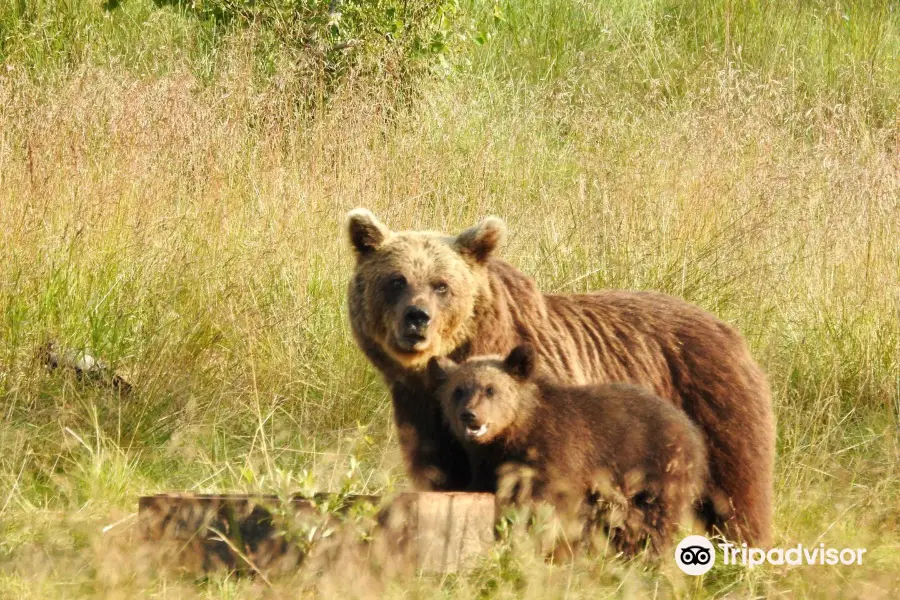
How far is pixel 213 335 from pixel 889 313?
3.93 m

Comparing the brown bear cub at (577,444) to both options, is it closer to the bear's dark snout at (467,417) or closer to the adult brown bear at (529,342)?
the bear's dark snout at (467,417)

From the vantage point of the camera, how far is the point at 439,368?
508 cm

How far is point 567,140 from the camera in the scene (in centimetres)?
1231

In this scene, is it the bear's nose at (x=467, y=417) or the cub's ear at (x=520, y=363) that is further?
the cub's ear at (x=520, y=363)

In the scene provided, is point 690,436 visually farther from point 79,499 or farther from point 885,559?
point 79,499

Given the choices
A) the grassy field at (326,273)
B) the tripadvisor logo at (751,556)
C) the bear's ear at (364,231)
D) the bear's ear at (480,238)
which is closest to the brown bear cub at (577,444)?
the tripadvisor logo at (751,556)

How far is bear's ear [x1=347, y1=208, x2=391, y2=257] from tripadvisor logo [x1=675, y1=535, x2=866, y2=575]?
1.85 metres

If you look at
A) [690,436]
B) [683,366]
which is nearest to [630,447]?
[690,436]

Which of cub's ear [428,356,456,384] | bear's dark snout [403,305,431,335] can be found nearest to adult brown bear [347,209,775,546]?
bear's dark snout [403,305,431,335]

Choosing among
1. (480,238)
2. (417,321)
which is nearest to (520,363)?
(417,321)

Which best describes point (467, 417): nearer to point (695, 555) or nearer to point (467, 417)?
point (467, 417)

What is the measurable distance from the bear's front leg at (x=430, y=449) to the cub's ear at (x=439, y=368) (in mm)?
151

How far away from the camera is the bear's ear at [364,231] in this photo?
5.61 m

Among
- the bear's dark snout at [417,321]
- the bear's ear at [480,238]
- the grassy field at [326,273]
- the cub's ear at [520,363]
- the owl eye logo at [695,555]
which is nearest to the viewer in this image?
the owl eye logo at [695,555]
